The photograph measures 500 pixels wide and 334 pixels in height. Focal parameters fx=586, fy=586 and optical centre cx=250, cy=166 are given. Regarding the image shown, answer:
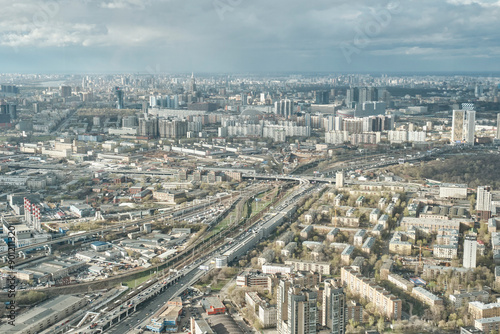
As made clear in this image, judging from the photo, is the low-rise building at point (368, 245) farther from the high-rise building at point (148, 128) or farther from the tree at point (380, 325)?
the high-rise building at point (148, 128)

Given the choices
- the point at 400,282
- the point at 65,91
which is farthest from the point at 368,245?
the point at 65,91

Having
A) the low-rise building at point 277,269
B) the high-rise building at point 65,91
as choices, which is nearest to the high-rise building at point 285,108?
the high-rise building at point 65,91

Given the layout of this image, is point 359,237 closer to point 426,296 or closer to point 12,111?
point 426,296

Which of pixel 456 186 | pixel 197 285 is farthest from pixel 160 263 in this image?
pixel 456 186

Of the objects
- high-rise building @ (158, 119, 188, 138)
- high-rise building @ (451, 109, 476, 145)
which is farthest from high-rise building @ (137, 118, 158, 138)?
high-rise building @ (451, 109, 476, 145)

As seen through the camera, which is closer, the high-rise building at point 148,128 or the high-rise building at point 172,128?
the high-rise building at point 172,128

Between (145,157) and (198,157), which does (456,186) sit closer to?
(198,157)
